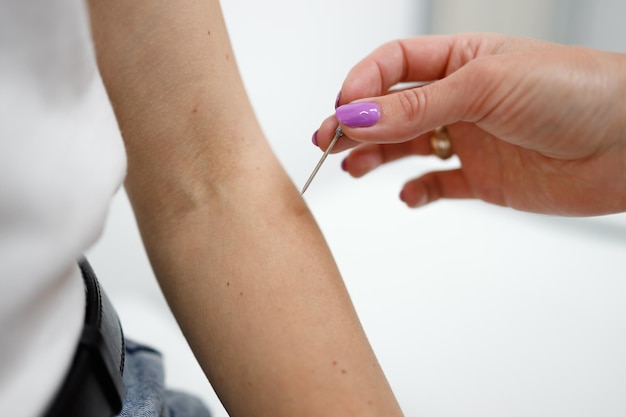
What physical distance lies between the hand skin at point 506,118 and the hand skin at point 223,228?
12 centimetres

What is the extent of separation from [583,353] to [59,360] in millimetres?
705

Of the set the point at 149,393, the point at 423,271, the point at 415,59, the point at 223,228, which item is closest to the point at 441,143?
the point at 415,59

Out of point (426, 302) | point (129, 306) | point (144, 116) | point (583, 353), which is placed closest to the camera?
point (144, 116)

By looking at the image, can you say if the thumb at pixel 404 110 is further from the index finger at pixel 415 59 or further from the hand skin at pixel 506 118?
the index finger at pixel 415 59

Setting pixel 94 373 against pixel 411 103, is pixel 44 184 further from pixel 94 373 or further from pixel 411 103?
pixel 411 103

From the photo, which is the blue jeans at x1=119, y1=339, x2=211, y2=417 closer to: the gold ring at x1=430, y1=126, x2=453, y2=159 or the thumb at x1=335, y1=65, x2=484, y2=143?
the thumb at x1=335, y1=65, x2=484, y2=143

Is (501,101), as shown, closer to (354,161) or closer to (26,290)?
(354,161)

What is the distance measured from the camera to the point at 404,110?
1.93ft

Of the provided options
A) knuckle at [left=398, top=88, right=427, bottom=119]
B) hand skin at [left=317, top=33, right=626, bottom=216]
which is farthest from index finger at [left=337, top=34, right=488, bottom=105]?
knuckle at [left=398, top=88, right=427, bottom=119]

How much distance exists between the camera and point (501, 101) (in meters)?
0.62

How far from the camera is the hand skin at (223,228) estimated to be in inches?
20.1

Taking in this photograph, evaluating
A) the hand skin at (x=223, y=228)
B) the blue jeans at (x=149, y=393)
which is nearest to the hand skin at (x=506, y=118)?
the hand skin at (x=223, y=228)

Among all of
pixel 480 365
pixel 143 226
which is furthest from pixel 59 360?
pixel 480 365

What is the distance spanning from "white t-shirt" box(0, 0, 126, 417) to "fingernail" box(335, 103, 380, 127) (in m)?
0.27
